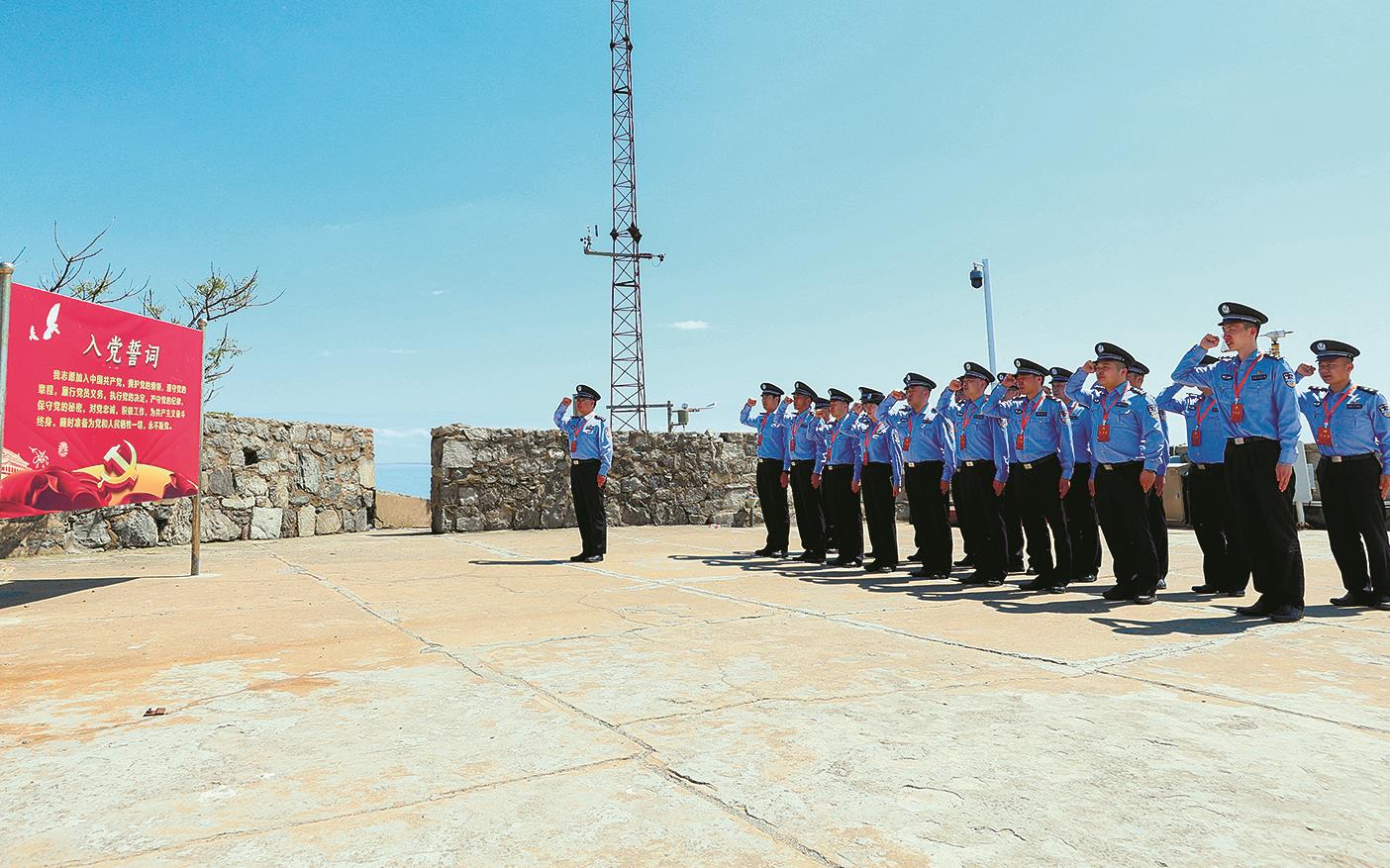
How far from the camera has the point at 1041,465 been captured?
5.91 meters

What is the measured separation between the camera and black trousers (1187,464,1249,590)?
538cm

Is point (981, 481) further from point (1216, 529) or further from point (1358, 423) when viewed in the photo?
point (1358, 423)

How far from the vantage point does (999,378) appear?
6.43 meters

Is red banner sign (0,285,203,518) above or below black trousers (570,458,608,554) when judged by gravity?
above

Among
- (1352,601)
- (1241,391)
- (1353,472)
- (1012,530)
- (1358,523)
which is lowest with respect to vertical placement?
(1352,601)

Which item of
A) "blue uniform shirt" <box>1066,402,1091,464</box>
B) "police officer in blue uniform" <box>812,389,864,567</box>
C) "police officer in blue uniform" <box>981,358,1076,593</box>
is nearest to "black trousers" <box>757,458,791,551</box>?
"police officer in blue uniform" <box>812,389,864,567</box>

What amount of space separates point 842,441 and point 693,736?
564 cm

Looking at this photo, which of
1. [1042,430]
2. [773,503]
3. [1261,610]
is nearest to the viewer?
[1261,610]

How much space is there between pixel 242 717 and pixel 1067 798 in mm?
2423

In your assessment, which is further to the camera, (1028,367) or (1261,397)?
(1028,367)

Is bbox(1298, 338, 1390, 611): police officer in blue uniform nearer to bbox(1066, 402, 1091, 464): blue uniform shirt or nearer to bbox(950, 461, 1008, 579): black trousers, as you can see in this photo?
bbox(1066, 402, 1091, 464): blue uniform shirt

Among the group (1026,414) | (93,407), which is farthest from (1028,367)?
(93,407)

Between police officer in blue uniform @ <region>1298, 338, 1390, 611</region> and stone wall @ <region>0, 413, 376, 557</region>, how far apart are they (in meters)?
9.62

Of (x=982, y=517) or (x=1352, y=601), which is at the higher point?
(x=982, y=517)
